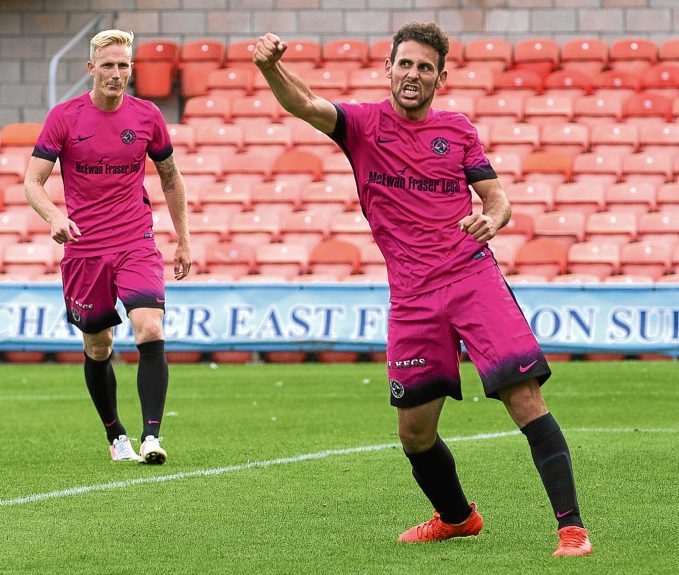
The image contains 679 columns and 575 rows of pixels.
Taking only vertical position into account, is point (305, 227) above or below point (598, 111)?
below

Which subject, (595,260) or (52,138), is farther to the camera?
(595,260)

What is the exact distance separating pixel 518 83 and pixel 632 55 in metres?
1.76

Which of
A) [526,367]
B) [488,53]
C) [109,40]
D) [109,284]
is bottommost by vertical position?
[109,284]

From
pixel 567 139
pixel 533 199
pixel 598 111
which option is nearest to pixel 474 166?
pixel 533 199

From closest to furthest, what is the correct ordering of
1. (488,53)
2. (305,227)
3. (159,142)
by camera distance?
(159,142) → (305,227) → (488,53)

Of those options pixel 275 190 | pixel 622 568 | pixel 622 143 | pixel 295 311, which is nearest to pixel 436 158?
pixel 622 568

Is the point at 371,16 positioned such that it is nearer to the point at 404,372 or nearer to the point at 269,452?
the point at 269,452

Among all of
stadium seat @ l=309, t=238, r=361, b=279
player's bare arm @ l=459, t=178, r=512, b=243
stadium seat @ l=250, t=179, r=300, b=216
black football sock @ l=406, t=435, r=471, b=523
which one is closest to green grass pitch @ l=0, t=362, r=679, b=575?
black football sock @ l=406, t=435, r=471, b=523

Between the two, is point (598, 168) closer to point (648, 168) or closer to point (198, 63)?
point (648, 168)

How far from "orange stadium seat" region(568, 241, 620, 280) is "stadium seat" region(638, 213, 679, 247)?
0.65 metres

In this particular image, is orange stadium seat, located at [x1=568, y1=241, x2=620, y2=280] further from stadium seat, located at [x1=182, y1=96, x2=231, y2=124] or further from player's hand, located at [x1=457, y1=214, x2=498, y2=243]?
player's hand, located at [x1=457, y1=214, x2=498, y2=243]

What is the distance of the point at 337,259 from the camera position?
15.7m

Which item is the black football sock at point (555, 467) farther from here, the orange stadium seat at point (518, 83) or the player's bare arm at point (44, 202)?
the orange stadium seat at point (518, 83)

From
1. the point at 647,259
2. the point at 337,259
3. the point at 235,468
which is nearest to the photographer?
the point at 235,468
